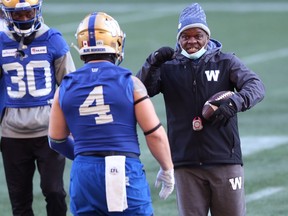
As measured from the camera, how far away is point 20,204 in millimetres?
9594

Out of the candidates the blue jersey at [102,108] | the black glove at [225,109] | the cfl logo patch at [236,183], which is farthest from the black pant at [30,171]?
the blue jersey at [102,108]

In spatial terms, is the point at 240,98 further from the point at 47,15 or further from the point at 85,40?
the point at 47,15

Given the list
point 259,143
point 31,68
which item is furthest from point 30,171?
point 259,143

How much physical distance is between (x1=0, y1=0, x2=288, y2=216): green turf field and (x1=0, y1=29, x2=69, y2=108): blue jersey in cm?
220

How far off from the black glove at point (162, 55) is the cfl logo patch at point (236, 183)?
1.01 metres

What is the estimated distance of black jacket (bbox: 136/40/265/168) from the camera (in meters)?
8.49

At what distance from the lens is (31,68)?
368 inches

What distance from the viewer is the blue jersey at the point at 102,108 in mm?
7430

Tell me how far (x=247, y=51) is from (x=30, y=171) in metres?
13.5

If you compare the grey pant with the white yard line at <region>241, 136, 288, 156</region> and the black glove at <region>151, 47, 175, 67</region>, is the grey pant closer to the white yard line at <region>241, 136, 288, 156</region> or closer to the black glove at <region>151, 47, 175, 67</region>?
the black glove at <region>151, 47, 175, 67</region>

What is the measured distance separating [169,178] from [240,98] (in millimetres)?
954

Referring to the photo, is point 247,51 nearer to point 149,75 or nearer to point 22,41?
point 22,41

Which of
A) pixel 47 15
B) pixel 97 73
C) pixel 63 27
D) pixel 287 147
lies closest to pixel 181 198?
pixel 97 73

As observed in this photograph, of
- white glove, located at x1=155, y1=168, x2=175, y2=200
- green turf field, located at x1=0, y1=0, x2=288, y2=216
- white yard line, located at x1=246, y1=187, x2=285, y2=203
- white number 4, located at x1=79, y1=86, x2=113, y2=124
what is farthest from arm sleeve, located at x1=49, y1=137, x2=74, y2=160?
white yard line, located at x1=246, y1=187, x2=285, y2=203
